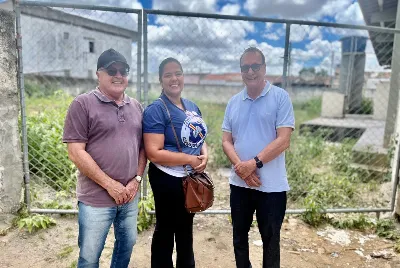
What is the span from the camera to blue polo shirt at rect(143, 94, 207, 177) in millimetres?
2033

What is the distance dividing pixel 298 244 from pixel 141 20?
2713 millimetres

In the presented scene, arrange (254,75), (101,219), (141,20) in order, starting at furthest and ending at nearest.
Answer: (141,20)
(254,75)
(101,219)

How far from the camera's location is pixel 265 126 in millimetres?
2193

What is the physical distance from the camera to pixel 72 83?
18.8m

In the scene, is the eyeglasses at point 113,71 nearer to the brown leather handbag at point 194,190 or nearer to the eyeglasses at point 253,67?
the brown leather handbag at point 194,190

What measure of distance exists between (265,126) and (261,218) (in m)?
0.66

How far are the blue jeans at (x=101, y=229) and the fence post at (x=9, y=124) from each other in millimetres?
1675

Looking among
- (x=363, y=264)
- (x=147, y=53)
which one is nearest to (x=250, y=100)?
(x=147, y=53)

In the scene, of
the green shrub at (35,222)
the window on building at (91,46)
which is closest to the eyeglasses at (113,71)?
the green shrub at (35,222)

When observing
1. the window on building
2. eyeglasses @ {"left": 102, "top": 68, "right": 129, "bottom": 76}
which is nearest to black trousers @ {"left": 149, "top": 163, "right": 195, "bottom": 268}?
eyeglasses @ {"left": 102, "top": 68, "right": 129, "bottom": 76}

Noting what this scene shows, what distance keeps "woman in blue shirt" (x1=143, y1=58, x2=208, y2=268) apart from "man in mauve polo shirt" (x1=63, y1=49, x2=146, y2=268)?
0.14 meters

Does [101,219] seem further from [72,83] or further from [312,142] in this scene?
[72,83]

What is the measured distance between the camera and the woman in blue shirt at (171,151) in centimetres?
204

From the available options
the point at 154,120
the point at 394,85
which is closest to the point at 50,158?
the point at 154,120
